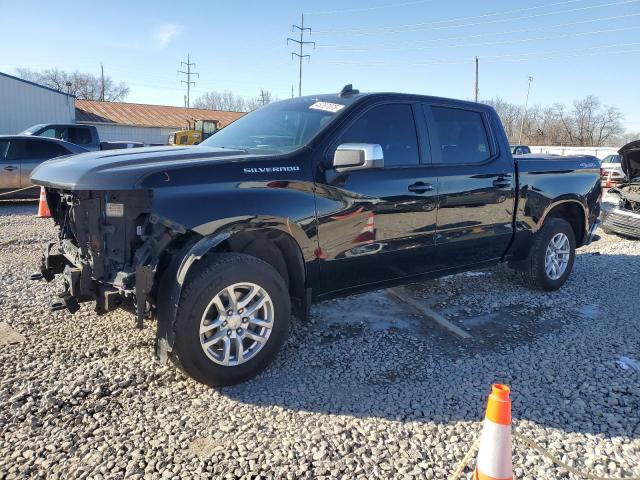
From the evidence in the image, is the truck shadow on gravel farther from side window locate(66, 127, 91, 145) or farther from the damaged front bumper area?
side window locate(66, 127, 91, 145)

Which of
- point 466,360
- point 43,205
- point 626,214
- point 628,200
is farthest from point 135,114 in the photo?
point 466,360

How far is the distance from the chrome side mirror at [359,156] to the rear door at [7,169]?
32.3 feet

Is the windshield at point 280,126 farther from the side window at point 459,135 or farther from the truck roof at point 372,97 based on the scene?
the side window at point 459,135

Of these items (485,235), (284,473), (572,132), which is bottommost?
(284,473)

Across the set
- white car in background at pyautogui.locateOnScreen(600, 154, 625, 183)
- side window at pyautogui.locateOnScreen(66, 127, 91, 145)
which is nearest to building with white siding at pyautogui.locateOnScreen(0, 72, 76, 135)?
side window at pyautogui.locateOnScreen(66, 127, 91, 145)

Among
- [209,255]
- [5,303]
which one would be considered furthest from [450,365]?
[5,303]

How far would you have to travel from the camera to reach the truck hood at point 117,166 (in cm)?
298

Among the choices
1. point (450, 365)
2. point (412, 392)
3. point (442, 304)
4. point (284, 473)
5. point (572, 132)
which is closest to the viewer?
point (284, 473)

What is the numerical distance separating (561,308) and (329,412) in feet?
10.6

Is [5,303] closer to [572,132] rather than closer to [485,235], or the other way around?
[485,235]

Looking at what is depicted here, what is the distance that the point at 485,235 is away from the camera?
485 cm

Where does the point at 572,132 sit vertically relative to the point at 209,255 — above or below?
above

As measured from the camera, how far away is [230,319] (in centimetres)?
327

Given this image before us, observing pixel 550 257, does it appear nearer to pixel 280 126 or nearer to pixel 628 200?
pixel 280 126
